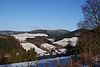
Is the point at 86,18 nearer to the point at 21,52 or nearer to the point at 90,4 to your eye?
the point at 90,4

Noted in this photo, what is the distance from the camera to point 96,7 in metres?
29.0

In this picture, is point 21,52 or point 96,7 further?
point 96,7

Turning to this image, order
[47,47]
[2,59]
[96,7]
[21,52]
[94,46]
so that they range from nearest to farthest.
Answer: [2,59] < [21,52] < [94,46] < [96,7] < [47,47]

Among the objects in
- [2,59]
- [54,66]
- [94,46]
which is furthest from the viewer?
[94,46]

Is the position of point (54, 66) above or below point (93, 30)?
below

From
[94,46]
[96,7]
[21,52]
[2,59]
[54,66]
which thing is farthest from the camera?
[96,7]

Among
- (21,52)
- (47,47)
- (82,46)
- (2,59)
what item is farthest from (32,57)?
(47,47)

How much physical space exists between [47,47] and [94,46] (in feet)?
53.4

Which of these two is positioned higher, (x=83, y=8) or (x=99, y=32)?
(x=83, y=8)

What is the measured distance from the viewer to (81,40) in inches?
1117

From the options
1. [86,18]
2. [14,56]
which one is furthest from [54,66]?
[86,18]

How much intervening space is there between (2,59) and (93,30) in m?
10.9

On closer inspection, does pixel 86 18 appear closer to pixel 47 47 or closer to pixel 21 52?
pixel 21 52

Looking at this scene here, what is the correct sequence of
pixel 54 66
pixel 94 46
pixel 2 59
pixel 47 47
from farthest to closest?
pixel 47 47, pixel 94 46, pixel 2 59, pixel 54 66
